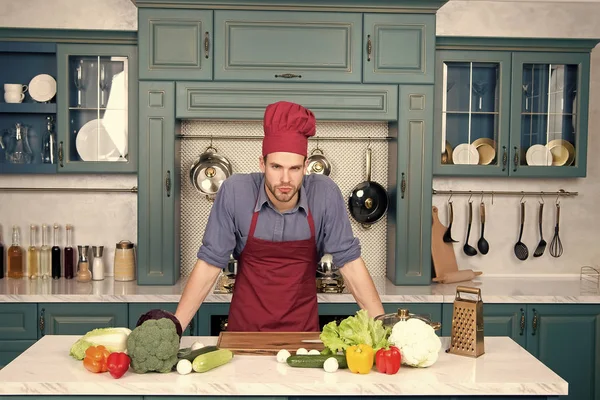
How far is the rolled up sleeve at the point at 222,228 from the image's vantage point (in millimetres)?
3141

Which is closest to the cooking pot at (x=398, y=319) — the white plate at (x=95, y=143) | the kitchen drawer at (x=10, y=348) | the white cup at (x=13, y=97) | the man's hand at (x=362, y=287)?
the man's hand at (x=362, y=287)

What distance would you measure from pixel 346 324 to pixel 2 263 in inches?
121

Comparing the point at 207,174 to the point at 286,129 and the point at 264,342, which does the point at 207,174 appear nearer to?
the point at 286,129

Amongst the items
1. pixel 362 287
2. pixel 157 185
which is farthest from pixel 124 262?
pixel 362 287

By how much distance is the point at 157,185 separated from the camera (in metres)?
4.55

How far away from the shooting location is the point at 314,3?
4.46 meters

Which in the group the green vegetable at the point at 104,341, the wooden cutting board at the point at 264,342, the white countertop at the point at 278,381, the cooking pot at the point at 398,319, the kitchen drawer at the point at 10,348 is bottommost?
the kitchen drawer at the point at 10,348

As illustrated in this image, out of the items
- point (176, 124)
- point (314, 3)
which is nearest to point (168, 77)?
point (176, 124)

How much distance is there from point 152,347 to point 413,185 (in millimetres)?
2584

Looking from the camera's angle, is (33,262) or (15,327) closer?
(15,327)

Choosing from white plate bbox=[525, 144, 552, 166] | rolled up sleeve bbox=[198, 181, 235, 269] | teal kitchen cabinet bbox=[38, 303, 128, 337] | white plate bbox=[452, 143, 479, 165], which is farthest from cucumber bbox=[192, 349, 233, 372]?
white plate bbox=[525, 144, 552, 166]

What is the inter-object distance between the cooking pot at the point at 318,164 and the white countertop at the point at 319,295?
80cm

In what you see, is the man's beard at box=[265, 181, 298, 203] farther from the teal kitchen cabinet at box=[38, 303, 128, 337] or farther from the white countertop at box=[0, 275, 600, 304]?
the teal kitchen cabinet at box=[38, 303, 128, 337]

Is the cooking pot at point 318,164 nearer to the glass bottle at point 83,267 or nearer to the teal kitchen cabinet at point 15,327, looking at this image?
the glass bottle at point 83,267
